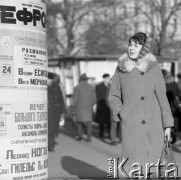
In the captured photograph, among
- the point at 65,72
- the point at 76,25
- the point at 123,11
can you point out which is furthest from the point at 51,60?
the point at 123,11

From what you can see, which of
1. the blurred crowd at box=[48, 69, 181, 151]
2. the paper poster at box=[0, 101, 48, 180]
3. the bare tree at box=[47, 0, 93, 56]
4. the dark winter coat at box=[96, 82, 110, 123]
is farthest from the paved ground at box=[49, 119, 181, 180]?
Result: the bare tree at box=[47, 0, 93, 56]

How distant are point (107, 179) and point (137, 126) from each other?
2701 millimetres

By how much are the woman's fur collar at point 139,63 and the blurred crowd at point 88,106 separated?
24.8 feet

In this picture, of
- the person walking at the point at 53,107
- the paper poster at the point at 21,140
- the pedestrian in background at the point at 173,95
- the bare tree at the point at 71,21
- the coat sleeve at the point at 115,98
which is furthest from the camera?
the bare tree at the point at 71,21

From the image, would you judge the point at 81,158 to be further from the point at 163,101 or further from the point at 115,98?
the point at 163,101

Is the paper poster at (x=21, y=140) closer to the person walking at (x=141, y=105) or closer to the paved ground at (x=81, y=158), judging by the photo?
the person walking at (x=141, y=105)

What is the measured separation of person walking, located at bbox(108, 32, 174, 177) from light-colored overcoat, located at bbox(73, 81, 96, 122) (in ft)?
32.3

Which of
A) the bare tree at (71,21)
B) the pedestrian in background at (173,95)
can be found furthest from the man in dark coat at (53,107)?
the bare tree at (71,21)

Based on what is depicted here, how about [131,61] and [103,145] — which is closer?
[131,61]

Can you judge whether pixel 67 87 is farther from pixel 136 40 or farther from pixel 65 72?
pixel 136 40

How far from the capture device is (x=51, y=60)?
2839 cm

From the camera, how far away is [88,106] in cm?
1689

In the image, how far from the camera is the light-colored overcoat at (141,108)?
6789 mm

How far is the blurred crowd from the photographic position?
14625 millimetres
